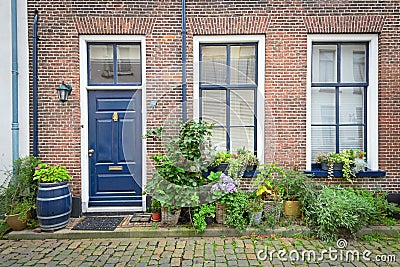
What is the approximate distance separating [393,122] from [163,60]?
14.5 ft

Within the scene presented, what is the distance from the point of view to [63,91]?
16.4 feet

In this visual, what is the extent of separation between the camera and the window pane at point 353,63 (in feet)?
17.7

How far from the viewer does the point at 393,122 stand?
5164 millimetres

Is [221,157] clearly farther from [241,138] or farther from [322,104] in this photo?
[322,104]

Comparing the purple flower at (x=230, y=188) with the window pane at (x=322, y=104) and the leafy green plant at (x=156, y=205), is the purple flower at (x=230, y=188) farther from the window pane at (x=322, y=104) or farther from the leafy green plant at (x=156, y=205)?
the window pane at (x=322, y=104)

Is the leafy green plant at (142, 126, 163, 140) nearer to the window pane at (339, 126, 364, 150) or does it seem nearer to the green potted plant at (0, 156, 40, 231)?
the green potted plant at (0, 156, 40, 231)

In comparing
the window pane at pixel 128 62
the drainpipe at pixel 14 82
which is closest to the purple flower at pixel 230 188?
the window pane at pixel 128 62

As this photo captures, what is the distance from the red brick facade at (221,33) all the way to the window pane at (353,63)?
0.32m

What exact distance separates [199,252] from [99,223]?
6.40ft

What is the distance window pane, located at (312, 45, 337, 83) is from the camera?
17.7 feet

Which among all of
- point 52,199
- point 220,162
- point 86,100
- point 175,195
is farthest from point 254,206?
point 86,100

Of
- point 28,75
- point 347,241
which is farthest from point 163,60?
point 347,241

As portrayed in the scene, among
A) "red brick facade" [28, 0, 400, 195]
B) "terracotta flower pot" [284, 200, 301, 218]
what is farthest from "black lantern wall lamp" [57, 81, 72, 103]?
"terracotta flower pot" [284, 200, 301, 218]

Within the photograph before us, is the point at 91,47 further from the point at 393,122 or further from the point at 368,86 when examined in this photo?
the point at 393,122
